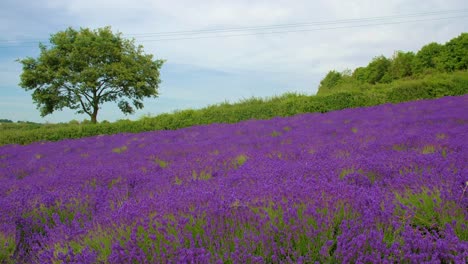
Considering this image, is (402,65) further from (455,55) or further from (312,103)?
(312,103)

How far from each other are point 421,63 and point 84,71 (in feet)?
93.7

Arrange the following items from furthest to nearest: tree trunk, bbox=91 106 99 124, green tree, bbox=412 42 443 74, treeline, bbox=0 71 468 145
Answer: tree trunk, bbox=91 106 99 124, green tree, bbox=412 42 443 74, treeline, bbox=0 71 468 145

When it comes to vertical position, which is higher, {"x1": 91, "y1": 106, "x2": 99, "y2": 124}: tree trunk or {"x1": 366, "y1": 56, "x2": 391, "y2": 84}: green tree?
{"x1": 366, "y1": 56, "x2": 391, "y2": 84}: green tree

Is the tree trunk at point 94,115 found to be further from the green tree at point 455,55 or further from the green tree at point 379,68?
the green tree at point 455,55

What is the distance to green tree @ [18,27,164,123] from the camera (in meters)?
28.3

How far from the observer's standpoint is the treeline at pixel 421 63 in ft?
89.3

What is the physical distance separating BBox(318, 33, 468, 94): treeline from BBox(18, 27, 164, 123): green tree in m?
16.6

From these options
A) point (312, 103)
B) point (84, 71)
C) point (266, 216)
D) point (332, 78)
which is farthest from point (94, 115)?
point (266, 216)

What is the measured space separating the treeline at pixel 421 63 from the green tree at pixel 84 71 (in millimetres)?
16557

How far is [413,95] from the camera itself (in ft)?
53.0

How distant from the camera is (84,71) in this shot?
27672 millimetres

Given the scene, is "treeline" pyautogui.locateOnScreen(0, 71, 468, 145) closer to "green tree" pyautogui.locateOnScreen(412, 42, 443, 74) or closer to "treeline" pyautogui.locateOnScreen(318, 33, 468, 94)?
"treeline" pyautogui.locateOnScreen(318, 33, 468, 94)

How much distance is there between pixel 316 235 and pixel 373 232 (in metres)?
0.30

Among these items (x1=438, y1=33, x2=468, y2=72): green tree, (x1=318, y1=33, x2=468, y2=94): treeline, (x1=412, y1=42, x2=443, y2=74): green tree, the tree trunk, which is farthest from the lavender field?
(x1=412, y1=42, x2=443, y2=74): green tree
